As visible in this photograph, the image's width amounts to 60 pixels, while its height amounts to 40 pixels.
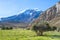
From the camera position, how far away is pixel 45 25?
313 feet

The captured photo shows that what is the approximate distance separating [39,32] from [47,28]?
4600 millimetres

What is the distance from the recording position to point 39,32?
95500 mm

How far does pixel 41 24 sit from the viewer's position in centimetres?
9531

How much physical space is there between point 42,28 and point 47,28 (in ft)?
11.7

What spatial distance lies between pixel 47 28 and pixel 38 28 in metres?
5.43

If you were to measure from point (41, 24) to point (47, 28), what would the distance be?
371 centimetres

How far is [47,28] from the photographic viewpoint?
95.4 m

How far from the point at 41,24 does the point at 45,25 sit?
83.7 inches

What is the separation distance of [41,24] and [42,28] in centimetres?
300

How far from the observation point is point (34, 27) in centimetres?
9406
